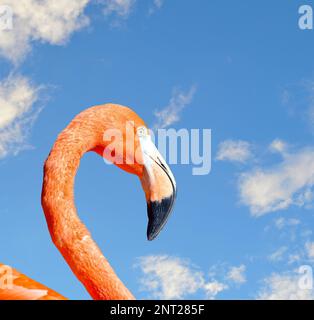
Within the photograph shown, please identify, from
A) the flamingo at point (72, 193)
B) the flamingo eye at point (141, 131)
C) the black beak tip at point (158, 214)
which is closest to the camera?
the flamingo at point (72, 193)

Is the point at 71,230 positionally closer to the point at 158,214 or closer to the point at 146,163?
the point at 158,214

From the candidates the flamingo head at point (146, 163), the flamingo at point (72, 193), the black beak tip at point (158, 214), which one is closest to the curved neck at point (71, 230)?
the flamingo at point (72, 193)

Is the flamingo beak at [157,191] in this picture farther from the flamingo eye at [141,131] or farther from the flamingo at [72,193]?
the flamingo eye at [141,131]

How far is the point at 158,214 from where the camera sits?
13.2ft

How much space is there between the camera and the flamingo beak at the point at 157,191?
4.03 m

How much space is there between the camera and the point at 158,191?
13.3 ft

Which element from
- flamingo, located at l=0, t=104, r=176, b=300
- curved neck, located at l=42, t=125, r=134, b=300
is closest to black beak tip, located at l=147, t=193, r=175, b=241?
flamingo, located at l=0, t=104, r=176, b=300

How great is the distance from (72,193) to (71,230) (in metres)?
0.32

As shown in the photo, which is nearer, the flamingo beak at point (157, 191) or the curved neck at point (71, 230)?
the curved neck at point (71, 230)

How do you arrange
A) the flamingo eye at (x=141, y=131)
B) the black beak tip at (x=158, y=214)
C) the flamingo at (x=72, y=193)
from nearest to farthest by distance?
the flamingo at (x=72, y=193), the black beak tip at (x=158, y=214), the flamingo eye at (x=141, y=131)
